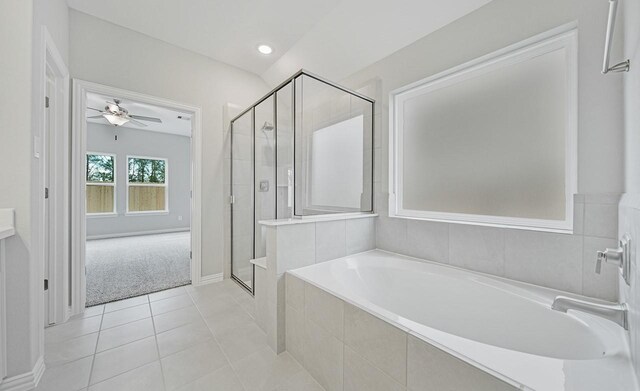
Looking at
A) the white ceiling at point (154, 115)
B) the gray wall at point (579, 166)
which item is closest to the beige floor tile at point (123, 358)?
the gray wall at point (579, 166)

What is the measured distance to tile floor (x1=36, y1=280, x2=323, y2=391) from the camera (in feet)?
4.50

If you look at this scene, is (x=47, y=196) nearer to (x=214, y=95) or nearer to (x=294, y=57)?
(x=214, y=95)

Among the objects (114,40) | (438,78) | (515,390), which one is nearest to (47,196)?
(114,40)

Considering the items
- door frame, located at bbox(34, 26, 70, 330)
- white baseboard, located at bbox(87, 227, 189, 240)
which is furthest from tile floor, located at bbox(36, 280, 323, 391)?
white baseboard, located at bbox(87, 227, 189, 240)

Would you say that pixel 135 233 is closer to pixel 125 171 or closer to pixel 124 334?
pixel 125 171

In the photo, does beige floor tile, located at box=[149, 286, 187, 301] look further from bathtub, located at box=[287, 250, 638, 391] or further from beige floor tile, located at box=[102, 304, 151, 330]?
bathtub, located at box=[287, 250, 638, 391]

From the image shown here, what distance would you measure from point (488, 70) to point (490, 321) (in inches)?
63.3

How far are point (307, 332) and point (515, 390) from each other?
999mm

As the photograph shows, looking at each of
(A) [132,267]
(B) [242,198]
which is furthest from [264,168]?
(A) [132,267]

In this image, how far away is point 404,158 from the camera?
2240mm

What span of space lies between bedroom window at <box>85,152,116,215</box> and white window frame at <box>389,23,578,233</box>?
637cm

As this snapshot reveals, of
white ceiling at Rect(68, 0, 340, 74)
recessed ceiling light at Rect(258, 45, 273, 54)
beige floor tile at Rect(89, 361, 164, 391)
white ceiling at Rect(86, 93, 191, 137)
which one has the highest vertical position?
white ceiling at Rect(68, 0, 340, 74)

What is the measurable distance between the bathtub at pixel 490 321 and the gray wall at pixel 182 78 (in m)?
1.72

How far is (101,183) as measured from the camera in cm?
562
